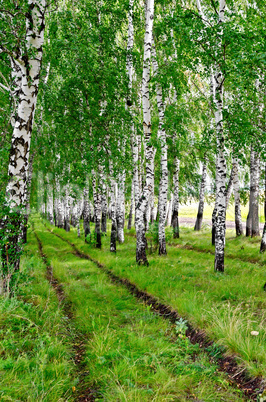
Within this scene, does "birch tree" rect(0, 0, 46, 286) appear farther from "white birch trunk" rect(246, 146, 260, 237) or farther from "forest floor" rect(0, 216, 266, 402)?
"white birch trunk" rect(246, 146, 260, 237)

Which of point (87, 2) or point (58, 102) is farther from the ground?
point (87, 2)

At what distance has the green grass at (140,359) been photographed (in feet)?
11.4

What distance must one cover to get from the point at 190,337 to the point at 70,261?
8293 mm

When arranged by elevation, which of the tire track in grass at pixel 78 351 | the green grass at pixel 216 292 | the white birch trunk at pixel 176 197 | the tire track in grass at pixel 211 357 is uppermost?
the white birch trunk at pixel 176 197

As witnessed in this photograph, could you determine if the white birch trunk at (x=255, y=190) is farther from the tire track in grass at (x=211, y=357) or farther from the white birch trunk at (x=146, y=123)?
the tire track in grass at (x=211, y=357)

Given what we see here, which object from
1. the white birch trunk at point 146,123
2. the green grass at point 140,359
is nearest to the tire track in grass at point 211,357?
the green grass at point 140,359

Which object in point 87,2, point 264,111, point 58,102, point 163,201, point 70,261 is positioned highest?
point 87,2

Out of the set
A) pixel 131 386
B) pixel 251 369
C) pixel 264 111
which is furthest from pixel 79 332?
pixel 264 111

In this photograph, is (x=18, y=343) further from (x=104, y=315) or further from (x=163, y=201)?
(x=163, y=201)

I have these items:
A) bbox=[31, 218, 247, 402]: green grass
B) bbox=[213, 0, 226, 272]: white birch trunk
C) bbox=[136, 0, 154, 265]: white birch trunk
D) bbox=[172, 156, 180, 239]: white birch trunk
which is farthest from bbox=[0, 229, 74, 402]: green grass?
bbox=[172, 156, 180, 239]: white birch trunk

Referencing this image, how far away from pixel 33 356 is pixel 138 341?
5.68 feet

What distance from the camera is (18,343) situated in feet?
13.9

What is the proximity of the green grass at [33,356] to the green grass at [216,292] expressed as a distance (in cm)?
256

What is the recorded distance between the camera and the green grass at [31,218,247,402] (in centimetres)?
348
